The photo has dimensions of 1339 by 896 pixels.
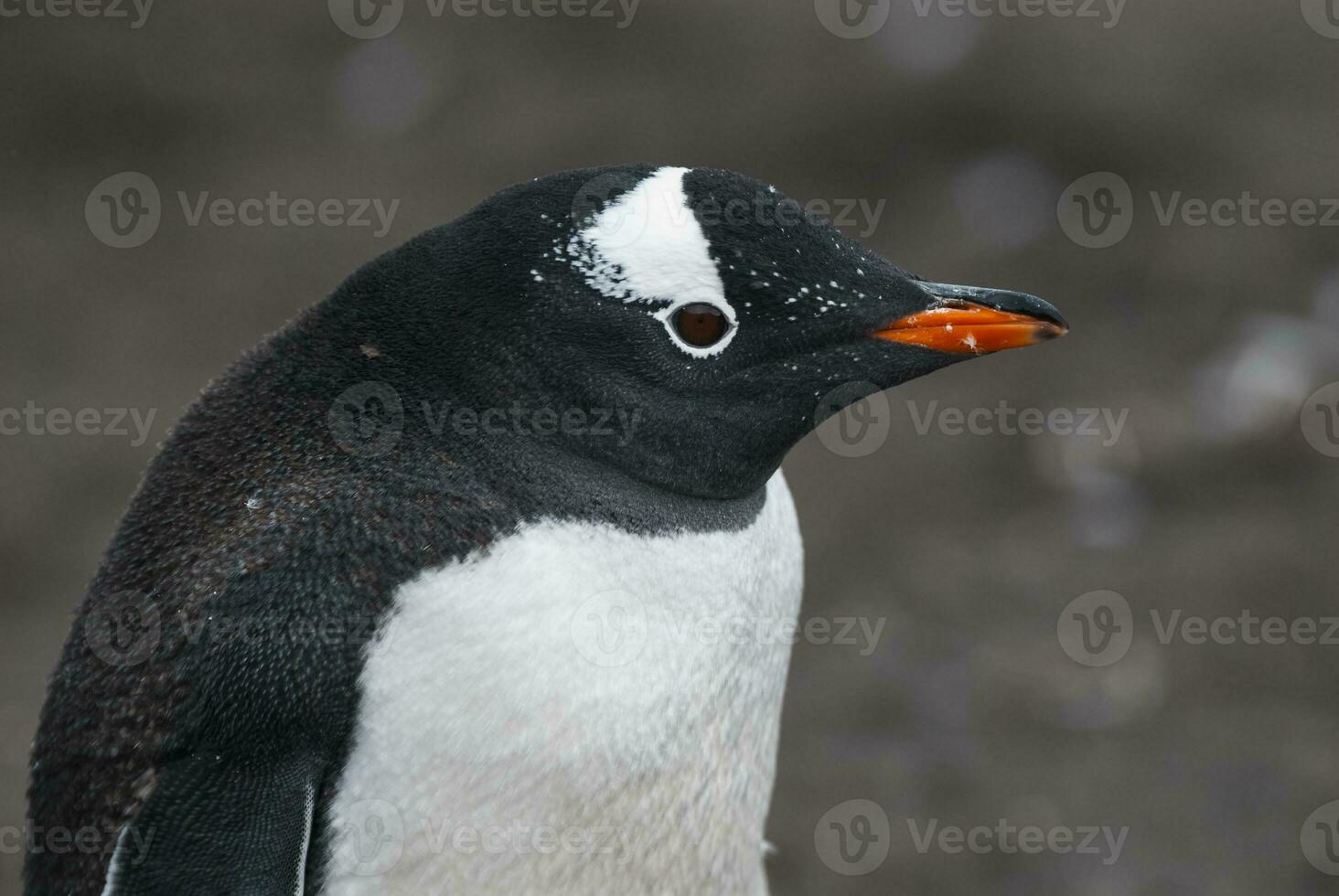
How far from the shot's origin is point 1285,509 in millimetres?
3732

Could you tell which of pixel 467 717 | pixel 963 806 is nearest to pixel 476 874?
pixel 467 717

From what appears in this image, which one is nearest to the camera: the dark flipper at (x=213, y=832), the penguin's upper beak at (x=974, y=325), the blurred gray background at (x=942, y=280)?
the dark flipper at (x=213, y=832)

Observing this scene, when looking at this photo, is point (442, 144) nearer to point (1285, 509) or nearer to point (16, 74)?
point (16, 74)

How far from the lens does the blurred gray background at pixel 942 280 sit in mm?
3432

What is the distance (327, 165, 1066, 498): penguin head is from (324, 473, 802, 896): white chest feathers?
125mm

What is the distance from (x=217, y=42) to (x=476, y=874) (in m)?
3.74

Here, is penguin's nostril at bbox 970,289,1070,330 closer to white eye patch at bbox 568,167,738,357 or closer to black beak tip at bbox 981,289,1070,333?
black beak tip at bbox 981,289,1070,333

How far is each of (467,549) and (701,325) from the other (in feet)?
1.04

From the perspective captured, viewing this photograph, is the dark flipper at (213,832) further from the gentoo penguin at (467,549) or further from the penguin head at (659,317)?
the penguin head at (659,317)

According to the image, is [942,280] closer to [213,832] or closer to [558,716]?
[558,716]

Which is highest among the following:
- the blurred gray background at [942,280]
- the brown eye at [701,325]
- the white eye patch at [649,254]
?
the blurred gray background at [942,280]

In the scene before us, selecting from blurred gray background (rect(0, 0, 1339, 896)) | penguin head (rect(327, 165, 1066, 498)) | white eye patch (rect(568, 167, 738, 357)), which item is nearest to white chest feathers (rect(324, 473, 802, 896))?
penguin head (rect(327, 165, 1066, 498))

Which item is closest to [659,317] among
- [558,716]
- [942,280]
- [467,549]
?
[467,549]

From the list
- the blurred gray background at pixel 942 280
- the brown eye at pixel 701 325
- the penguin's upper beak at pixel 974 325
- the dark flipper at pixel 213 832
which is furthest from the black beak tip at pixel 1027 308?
the blurred gray background at pixel 942 280
